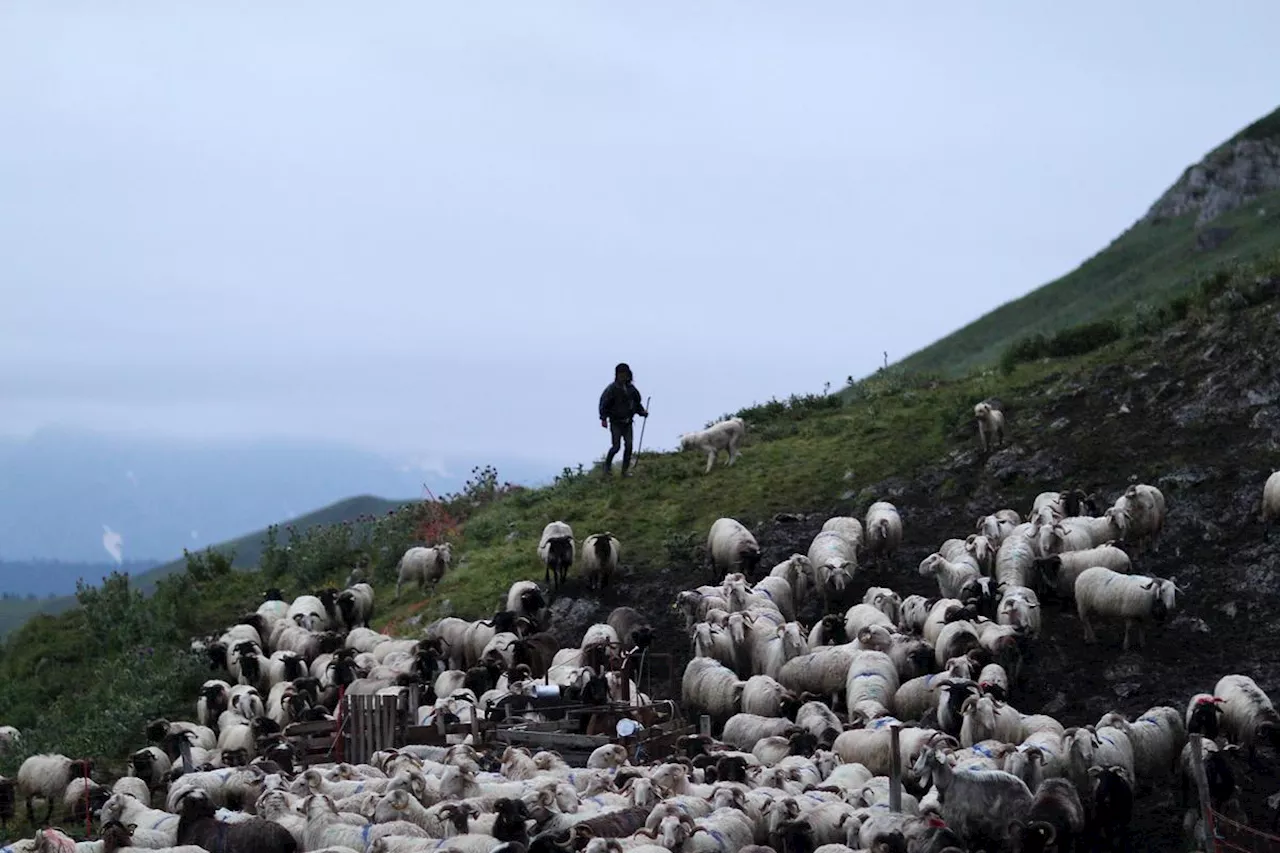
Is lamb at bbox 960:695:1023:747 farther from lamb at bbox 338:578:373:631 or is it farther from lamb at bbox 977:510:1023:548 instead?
lamb at bbox 338:578:373:631

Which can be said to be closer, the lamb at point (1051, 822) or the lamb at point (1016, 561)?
the lamb at point (1051, 822)

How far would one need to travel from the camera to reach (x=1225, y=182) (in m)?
73.9

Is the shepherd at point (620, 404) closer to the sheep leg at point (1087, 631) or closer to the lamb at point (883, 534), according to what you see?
the lamb at point (883, 534)

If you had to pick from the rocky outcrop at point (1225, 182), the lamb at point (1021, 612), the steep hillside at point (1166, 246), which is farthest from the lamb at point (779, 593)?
the rocky outcrop at point (1225, 182)

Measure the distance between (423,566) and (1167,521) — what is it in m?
12.9

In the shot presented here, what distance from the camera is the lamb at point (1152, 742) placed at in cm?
1584

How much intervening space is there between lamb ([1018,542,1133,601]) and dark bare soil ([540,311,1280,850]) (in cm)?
31

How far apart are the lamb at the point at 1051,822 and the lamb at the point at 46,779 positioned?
11.2m

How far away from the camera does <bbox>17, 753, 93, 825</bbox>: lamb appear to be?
19375 millimetres

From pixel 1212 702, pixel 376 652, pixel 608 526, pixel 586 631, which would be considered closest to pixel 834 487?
pixel 608 526

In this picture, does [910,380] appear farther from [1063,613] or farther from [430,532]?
[1063,613]

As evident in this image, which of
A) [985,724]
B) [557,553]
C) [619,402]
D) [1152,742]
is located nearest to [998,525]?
[985,724]


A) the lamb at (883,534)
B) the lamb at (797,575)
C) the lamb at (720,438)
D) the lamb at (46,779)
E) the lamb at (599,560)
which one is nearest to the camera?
the lamb at (46,779)

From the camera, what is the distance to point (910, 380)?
3625 cm
